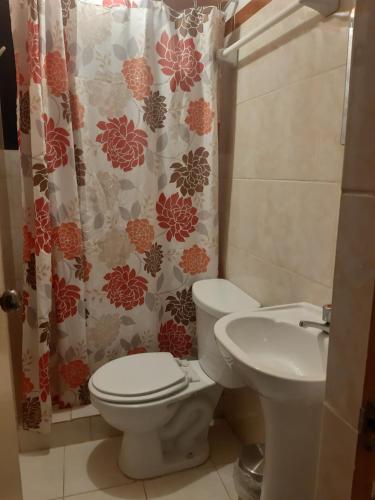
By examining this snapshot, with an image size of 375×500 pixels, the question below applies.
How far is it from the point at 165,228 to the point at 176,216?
0.26ft

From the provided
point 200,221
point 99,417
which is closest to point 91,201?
point 200,221

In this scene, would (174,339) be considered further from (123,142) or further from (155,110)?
(155,110)

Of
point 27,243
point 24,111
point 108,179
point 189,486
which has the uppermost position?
point 24,111

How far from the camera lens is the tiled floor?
1581mm

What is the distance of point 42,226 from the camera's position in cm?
162

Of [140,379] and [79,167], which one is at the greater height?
[79,167]

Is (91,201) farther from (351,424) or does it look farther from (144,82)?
(351,424)

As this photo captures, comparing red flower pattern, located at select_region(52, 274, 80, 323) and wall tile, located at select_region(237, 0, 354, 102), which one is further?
red flower pattern, located at select_region(52, 274, 80, 323)

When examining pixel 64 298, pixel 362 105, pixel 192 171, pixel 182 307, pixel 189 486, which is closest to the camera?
pixel 362 105

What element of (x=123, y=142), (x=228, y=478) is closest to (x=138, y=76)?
(x=123, y=142)

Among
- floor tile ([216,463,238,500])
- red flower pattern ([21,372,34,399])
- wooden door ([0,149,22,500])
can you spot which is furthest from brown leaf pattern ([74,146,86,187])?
floor tile ([216,463,238,500])

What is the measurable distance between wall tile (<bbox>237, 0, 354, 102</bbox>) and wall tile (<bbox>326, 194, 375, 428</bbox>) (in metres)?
0.87

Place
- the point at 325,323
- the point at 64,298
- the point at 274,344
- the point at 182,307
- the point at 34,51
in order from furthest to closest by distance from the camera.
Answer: the point at 182,307
the point at 64,298
the point at 34,51
the point at 274,344
the point at 325,323

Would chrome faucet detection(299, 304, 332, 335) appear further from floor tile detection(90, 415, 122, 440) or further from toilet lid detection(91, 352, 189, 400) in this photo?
floor tile detection(90, 415, 122, 440)
